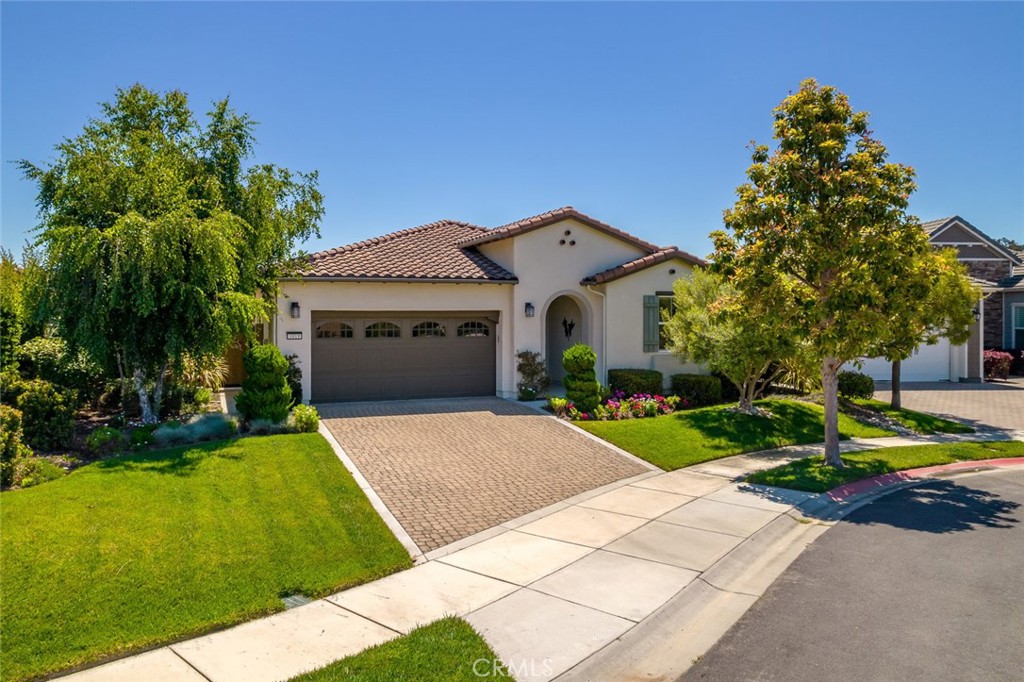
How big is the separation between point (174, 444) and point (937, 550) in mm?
11303

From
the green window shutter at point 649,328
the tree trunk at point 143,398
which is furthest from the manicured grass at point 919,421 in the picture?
the tree trunk at point 143,398

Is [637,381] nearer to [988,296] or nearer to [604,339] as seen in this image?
[604,339]

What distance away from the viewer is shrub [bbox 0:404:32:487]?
8.29m

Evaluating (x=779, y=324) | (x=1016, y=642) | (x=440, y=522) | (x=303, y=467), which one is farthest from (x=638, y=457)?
(x=1016, y=642)

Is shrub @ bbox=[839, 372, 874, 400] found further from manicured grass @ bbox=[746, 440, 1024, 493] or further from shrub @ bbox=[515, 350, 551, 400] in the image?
shrub @ bbox=[515, 350, 551, 400]

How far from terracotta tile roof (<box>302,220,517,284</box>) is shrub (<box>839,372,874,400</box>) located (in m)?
9.92

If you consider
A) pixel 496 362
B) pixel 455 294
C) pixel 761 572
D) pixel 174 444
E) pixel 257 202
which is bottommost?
pixel 761 572

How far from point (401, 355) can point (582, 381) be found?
4.92 metres

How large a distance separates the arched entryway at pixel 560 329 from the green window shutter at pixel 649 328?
1888 mm

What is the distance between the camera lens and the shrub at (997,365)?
1011 inches

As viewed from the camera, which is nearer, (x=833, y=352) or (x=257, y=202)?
(x=833, y=352)

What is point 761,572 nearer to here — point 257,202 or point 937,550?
point 937,550

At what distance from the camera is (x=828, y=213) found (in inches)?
443

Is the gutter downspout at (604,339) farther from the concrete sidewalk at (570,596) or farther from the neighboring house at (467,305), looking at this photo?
the concrete sidewalk at (570,596)
